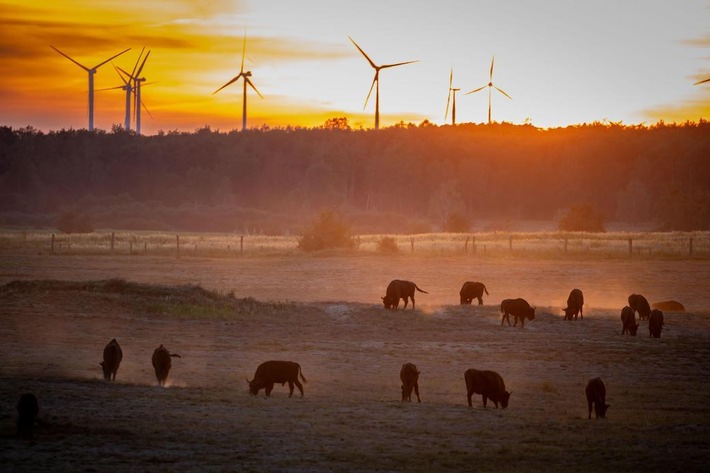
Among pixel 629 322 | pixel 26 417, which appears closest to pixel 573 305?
pixel 629 322

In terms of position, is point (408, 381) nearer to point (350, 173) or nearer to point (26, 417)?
point (26, 417)

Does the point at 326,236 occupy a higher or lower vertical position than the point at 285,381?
higher

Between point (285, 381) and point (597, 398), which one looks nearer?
point (597, 398)

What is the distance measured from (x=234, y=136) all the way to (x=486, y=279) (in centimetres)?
15061

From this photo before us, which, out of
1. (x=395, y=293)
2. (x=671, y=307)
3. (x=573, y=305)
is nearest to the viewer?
(x=573, y=305)

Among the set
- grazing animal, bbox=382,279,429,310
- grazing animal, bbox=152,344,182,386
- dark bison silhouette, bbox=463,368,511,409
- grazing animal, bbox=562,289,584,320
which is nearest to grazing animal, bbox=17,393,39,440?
grazing animal, bbox=152,344,182,386

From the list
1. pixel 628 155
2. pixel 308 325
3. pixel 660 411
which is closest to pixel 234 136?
pixel 628 155

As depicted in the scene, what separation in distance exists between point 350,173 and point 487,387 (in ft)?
516

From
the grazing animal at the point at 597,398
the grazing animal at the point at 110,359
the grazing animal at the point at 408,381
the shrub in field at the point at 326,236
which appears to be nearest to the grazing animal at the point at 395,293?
the grazing animal at the point at 408,381

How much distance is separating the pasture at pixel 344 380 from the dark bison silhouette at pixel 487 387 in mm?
442

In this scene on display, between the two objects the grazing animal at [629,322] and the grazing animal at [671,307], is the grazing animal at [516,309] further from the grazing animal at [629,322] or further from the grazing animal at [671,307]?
the grazing animal at [671,307]

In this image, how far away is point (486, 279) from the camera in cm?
5053

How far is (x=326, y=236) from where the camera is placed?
65.1m

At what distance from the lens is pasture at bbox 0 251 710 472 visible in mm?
14609
